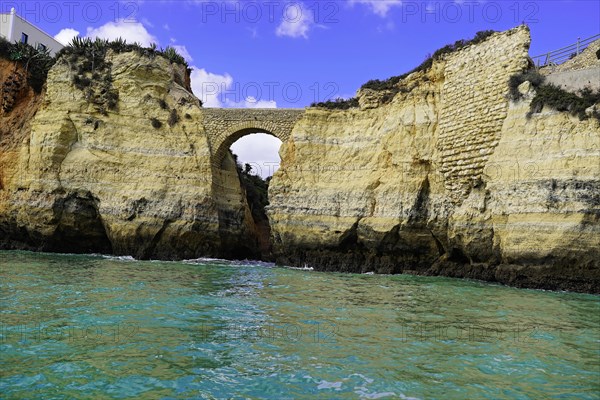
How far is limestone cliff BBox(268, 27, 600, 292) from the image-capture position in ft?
40.1

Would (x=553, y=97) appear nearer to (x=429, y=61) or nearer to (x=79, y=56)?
(x=429, y=61)

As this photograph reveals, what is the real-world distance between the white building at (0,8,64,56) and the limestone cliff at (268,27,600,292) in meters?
19.3

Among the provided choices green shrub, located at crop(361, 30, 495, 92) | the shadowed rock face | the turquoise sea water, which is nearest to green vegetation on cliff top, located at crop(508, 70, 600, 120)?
the shadowed rock face

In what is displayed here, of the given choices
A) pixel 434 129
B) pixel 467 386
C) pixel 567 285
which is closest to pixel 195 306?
pixel 467 386

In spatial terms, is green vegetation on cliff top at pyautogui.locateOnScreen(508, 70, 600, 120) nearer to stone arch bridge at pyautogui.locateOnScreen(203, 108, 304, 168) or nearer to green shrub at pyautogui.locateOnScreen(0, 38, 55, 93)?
stone arch bridge at pyautogui.locateOnScreen(203, 108, 304, 168)

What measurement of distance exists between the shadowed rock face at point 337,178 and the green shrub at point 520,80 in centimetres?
29

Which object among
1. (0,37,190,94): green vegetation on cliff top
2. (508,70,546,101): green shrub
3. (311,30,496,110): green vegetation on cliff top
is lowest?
(508,70,546,101): green shrub

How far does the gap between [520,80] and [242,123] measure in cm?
1127

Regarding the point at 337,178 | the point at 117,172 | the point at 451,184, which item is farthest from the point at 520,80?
the point at 117,172

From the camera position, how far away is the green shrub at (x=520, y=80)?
13.6 meters

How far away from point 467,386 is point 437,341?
156cm

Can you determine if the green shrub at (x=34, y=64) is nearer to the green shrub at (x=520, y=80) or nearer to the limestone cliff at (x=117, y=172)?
the limestone cliff at (x=117, y=172)

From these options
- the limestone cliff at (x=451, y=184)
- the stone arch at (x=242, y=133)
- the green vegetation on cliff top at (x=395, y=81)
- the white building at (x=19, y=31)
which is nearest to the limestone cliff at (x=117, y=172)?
the stone arch at (x=242, y=133)

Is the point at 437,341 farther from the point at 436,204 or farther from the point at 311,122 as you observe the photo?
the point at 311,122
